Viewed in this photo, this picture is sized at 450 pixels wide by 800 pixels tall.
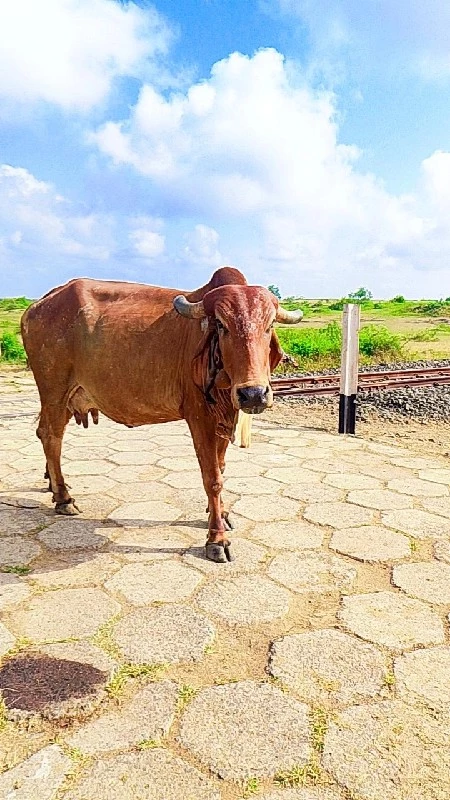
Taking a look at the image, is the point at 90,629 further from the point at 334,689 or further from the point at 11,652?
the point at 334,689

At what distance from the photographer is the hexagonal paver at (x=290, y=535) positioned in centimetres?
393

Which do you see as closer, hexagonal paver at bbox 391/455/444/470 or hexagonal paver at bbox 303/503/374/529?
hexagonal paver at bbox 303/503/374/529

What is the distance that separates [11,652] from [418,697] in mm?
1696

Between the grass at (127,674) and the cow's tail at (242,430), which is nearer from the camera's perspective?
the grass at (127,674)

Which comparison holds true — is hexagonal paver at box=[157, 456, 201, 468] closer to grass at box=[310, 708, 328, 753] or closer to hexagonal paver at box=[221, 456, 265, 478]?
hexagonal paver at box=[221, 456, 265, 478]

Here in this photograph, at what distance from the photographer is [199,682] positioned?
2494 millimetres

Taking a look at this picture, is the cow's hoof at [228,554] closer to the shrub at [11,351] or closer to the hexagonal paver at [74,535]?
the hexagonal paver at [74,535]

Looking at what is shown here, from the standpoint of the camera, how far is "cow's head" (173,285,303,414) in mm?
3207

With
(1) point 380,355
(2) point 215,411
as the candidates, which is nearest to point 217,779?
(2) point 215,411

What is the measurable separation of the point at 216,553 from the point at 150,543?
0.51m

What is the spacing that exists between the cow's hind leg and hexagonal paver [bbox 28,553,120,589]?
821mm

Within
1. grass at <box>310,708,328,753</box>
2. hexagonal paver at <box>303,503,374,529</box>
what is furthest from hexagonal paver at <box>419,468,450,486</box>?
grass at <box>310,708,328,753</box>

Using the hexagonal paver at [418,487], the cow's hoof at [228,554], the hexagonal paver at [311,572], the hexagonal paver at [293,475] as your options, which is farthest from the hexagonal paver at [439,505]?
the cow's hoof at [228,554]

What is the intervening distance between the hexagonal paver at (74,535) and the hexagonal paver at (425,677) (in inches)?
81.3
